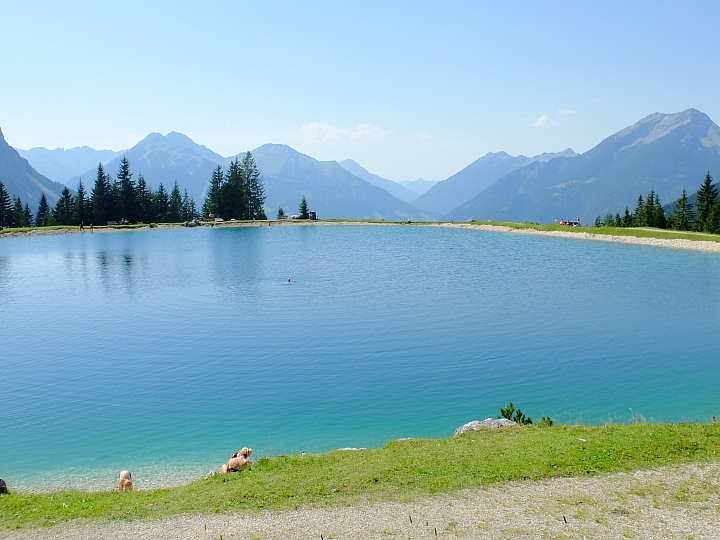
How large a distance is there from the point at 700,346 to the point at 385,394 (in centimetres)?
1730

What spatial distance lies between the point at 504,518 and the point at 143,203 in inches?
4862

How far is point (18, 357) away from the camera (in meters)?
27.8

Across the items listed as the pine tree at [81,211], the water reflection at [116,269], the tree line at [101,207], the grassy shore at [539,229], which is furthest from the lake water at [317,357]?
the tree line at [101,207]

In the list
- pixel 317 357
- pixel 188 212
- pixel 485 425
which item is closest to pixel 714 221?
pixel 317 357

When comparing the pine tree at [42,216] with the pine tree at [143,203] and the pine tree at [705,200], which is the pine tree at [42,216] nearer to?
the pine tree at [143,203]

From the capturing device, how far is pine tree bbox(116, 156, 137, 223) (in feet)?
385

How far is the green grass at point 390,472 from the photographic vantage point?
11.5m

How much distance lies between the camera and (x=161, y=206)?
420 ft

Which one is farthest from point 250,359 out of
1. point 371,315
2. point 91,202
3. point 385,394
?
point 91,202

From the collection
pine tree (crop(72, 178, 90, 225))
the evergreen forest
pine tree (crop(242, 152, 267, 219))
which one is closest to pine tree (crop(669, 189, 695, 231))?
pine tree (crop(242, 152, 267, 219))

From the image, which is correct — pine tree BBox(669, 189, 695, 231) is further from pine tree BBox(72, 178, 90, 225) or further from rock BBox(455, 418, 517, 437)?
pine tree BBox(72, 178, 90, 225)

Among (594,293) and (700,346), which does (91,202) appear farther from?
(700,346)

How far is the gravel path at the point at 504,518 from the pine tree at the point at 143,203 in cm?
11776

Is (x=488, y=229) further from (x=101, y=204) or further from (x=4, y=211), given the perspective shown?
(x=4, y=211)
